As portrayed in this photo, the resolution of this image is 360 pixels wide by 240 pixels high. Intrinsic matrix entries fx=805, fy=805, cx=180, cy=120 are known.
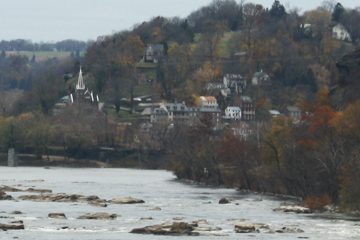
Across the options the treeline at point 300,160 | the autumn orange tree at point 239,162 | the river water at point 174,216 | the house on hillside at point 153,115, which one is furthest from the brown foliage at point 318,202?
the house on hillside at point 153,115

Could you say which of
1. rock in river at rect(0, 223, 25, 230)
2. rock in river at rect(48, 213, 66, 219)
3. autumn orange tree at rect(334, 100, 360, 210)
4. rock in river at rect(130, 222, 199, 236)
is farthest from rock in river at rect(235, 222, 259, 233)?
rock in river at rect(0, 223, 25, 230)

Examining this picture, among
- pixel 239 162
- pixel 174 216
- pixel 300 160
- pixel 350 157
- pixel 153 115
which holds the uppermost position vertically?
pixel 350 157

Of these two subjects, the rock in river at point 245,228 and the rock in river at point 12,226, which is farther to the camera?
the rock in river at point 245,228

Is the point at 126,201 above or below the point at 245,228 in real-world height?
below

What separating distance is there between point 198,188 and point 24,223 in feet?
139

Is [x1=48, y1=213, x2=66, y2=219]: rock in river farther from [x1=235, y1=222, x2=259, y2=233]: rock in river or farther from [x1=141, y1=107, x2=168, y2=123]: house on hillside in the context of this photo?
[x1=141, y1=107, x2=168, y2=123]: house on hillside

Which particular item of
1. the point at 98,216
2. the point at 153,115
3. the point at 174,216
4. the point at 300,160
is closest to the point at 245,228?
the point at 174,216

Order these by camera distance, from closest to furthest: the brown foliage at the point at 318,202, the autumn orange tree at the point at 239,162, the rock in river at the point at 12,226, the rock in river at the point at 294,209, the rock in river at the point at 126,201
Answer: the rock in river at the point at 12,226 → the rock in river at the point at 294,209 → the brown foliage at the point at 318,202 → the rock in river at the point at 126,201 → the autumn orange tree at the point at 239,162

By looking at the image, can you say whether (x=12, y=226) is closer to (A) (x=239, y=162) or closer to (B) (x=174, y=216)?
(B) (x=174, y=216)

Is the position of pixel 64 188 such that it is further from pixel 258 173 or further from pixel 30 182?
pixel 258 173

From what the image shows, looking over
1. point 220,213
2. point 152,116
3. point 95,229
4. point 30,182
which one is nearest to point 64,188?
point 30,182

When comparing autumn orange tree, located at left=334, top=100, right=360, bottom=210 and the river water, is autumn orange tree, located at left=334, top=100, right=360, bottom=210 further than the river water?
Yes

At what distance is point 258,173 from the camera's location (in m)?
84.6

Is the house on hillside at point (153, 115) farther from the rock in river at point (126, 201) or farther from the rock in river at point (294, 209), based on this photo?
the rock in river at point (294, 209)
